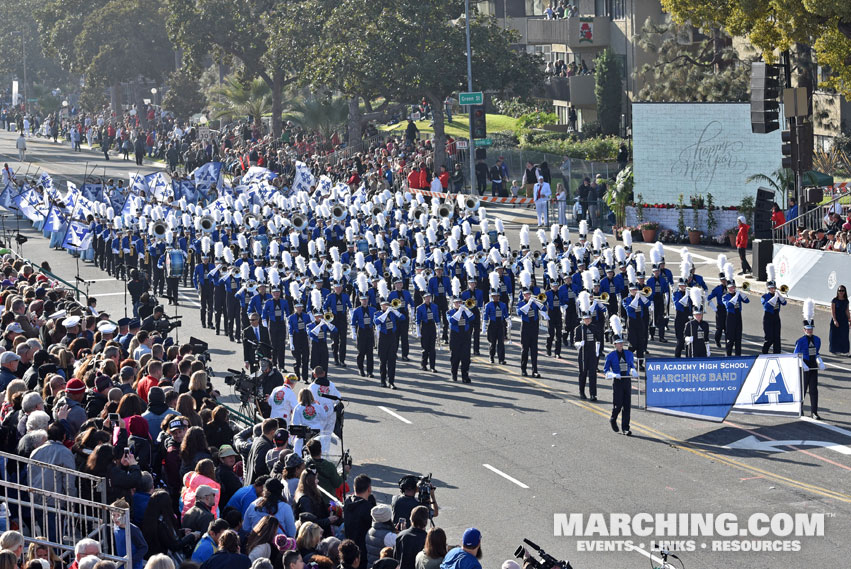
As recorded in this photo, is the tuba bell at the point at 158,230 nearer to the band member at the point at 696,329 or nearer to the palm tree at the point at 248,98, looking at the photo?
the band member at the point at 696,329

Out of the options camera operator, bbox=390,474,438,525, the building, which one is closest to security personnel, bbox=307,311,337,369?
camera operator, bbox=390,474,438,525

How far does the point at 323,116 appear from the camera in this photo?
5900 cm

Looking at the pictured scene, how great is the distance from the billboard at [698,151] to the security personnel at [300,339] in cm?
1643

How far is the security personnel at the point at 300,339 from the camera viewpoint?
2447 centimetres

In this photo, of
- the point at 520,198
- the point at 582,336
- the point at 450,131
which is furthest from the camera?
the point at 450,131

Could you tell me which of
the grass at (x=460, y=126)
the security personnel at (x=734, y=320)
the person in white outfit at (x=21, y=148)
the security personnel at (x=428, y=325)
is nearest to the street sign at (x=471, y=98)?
Answer: the grass at (x=460, y=126)

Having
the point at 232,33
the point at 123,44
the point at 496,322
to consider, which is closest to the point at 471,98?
the point at 496,322

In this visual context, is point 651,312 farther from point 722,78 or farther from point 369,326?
point 722,78

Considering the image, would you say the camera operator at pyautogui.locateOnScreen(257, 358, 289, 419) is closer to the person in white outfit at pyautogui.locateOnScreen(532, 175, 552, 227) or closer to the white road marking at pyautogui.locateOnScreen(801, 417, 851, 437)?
the white road marking at pyautogui.locateOnScreen(801, 417, 851, 437)

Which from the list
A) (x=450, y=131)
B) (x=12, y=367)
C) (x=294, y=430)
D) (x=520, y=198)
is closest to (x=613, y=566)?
(x=294, y=430)

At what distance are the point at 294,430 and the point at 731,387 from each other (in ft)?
26.1

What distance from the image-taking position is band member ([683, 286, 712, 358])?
23688 millimetres

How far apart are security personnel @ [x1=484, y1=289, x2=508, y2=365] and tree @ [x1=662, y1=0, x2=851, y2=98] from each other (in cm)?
1111

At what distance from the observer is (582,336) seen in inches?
873
